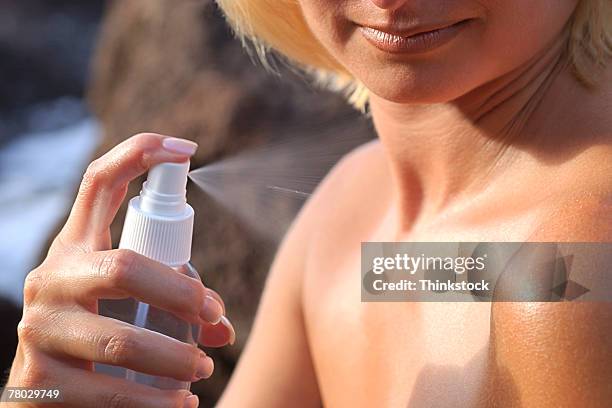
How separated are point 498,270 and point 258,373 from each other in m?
0.54

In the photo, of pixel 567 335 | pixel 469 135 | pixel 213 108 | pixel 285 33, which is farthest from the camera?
pixel 213 108

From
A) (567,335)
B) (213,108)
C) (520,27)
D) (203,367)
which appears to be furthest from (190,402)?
(213,108)

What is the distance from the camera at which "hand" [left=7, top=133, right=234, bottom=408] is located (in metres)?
0.84

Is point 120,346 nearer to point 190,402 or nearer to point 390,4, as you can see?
point 190,402

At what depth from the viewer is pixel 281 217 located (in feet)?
6.63

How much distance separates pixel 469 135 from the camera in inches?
41.4

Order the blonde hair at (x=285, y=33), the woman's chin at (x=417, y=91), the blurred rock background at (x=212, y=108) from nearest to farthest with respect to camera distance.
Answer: the woman's chin at (x=417, y=91), the blonde hair at (x=285, y=33), the blurred rock background at (x=212, y=108)

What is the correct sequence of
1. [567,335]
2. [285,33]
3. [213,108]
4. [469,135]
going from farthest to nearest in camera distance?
[213,108], [285,33], [469,135], [567,335]

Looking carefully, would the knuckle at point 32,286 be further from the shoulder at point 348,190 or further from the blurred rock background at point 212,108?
the blurred rock background at point 212,108

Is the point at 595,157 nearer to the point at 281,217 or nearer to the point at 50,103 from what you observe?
the point at 281,217

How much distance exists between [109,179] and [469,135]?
387 millimetres

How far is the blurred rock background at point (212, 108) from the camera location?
6.98 feet

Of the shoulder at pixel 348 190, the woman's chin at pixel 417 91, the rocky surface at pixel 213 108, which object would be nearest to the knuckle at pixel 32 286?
the woman's chin at pixel 417 91

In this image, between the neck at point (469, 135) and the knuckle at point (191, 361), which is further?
the neck at point (469, 135)
